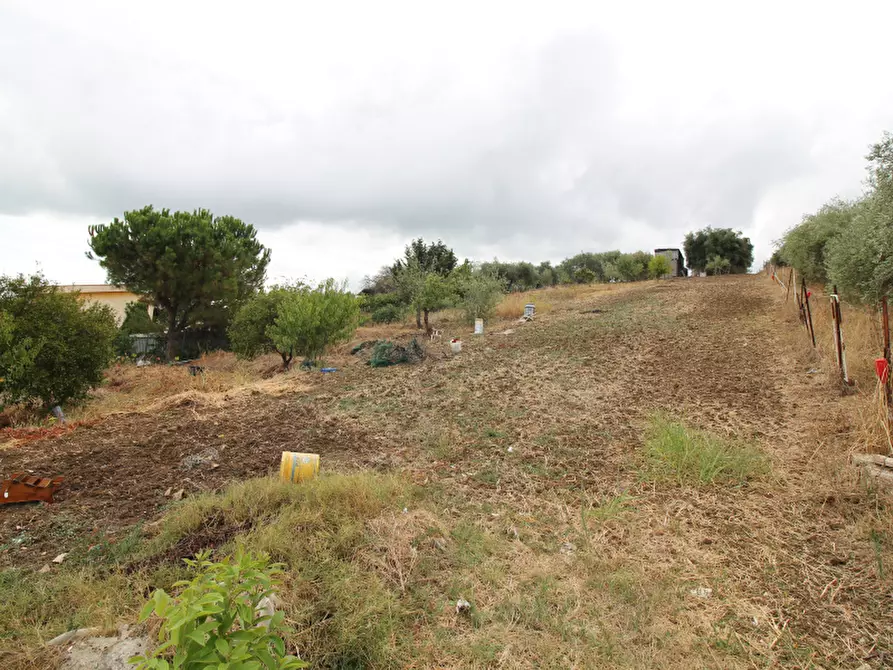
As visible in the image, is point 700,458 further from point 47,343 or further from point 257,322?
point 257,322

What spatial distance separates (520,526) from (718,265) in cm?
3993

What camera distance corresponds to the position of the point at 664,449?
425 centimetres

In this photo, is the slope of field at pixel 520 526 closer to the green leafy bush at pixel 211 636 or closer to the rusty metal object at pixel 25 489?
the rusty metal object at pixel 25 489

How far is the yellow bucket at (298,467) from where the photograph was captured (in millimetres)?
3795

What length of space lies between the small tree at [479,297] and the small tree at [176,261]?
922 centimetres

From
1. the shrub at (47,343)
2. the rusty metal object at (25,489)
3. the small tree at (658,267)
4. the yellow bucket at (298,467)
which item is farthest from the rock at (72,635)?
the small tree at (658,267)

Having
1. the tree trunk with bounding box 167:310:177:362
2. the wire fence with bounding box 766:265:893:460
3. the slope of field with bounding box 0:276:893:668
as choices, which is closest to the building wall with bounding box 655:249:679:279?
the wire fence with bounding box 766:265:893:460

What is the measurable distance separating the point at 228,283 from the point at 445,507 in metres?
16.5

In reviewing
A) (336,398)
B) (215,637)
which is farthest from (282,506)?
(336,398)

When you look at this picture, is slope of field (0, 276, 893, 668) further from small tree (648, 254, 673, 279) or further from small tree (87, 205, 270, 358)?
small tree (648, 254, 673, 279)

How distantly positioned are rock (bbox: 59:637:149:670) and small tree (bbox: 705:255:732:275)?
137ft

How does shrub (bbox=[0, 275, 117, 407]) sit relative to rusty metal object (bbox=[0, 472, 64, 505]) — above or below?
above

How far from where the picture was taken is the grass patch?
12.6 ft

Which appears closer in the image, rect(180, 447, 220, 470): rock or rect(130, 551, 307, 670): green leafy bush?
rect(130, 551, 307, 670): green leafy bush
